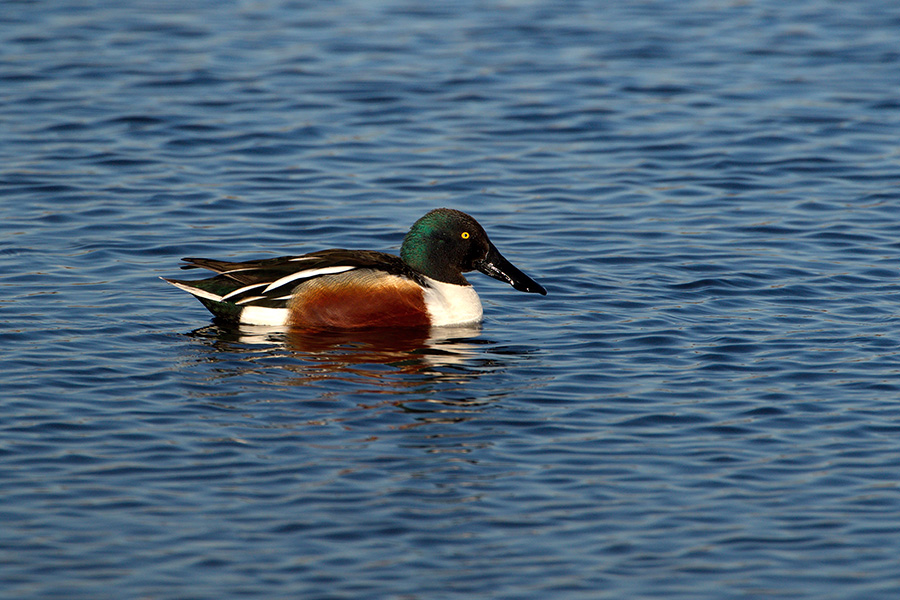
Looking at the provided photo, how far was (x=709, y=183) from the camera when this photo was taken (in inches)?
550

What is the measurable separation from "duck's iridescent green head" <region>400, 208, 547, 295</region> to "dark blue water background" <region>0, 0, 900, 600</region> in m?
0.50

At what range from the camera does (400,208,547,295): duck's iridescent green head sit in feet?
34.7

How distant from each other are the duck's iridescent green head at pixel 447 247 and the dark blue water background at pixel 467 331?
0.50 m

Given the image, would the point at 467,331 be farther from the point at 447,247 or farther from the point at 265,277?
the point at 265,277

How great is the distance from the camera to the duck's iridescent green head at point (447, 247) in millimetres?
10562

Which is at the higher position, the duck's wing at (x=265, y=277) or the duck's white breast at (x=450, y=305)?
the duck's wing at (x=265, y=277)

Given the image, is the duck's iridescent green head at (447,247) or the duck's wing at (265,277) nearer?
the duck's wing at (265,277)

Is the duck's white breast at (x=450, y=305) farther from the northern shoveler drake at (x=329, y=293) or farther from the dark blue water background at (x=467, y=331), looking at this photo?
the dark blue water background at (x=467, y=331)

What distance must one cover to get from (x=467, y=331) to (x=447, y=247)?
758mm

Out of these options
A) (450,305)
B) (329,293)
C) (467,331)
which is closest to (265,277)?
(329,293)

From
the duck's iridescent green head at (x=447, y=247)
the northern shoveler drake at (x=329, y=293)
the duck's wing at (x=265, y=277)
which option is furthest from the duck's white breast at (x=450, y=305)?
the duck's wing at (x=265, y=277)

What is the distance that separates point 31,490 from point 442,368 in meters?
3.13

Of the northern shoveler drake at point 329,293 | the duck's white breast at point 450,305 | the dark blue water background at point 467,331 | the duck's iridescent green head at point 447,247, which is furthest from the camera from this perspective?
the duck's iridescent green head at point 447,247

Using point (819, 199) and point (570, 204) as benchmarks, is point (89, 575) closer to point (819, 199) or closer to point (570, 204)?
point (570, 204)
